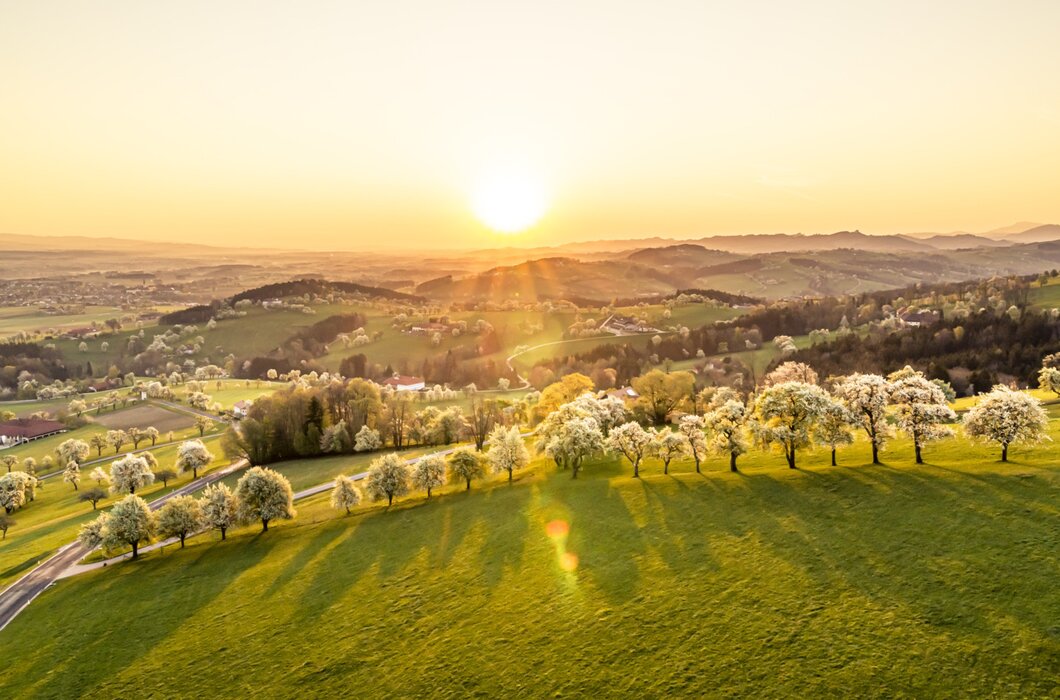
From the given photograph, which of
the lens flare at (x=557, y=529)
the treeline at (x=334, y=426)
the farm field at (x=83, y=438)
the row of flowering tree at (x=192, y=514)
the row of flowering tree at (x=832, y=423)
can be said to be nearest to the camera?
the row of flowering tree at (x=832, y=423)

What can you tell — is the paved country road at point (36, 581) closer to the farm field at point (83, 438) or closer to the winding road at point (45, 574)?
the winding road at point (45, 574)

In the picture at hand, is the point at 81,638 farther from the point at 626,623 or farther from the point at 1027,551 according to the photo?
the point at 1027,551

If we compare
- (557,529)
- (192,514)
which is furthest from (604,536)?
(192,514)

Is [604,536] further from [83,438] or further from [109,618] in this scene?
[83,438]

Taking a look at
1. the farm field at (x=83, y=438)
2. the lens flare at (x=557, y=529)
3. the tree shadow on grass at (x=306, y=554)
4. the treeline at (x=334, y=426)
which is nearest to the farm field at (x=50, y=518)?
the farm field at (x=83, y=438)

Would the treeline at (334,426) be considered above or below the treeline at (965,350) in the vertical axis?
below

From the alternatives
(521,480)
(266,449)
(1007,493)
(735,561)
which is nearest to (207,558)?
(521,480)

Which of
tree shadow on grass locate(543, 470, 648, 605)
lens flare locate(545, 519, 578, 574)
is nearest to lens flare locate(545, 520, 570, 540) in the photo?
lens flare locate(545, 519, 578, 574)

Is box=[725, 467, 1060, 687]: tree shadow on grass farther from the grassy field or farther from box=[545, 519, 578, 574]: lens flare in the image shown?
box=[545, 519, 578, 574]: lens flare

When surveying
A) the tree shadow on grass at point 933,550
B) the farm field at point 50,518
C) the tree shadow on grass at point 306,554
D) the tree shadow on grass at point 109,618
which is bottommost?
the farm field at point 50,518
